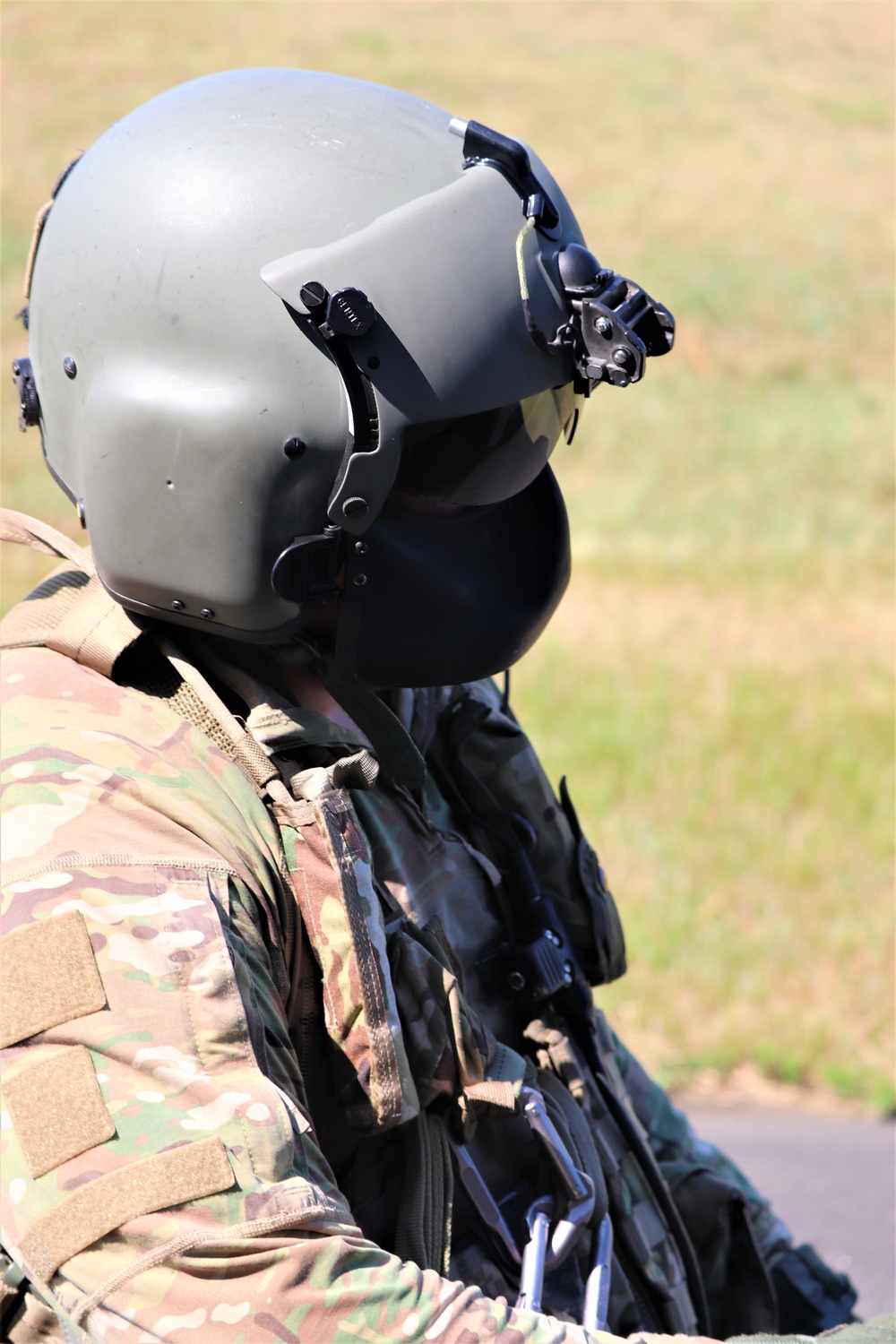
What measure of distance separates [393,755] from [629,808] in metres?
3.72

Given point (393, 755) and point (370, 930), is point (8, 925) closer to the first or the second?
point (370, 930)

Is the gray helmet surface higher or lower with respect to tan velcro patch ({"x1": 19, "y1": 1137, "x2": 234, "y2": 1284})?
higher

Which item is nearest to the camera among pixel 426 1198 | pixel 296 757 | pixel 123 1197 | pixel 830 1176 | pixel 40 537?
pixel 123 1197

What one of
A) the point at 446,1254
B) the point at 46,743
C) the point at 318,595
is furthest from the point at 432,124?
the point at 446,1254

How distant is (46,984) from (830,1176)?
9.31 feet

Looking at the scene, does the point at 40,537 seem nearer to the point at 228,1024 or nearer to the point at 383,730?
the point at 383,730

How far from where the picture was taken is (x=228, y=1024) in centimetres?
132

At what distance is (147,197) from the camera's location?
1677 millimetres

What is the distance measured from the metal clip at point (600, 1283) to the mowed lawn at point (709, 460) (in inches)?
93.2

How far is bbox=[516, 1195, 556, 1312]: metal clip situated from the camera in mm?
1650

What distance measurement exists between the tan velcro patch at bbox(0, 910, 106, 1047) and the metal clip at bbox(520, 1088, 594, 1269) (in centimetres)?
64

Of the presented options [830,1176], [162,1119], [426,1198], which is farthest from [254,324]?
[830,1176]

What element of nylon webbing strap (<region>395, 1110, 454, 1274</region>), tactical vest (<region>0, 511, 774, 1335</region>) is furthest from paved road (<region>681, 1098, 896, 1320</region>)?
nylon webbing strap (<region>395, 1110, 454, 1274</region>)

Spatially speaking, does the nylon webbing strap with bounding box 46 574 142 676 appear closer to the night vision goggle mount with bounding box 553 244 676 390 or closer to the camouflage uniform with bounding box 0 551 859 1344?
the camouflage uniform with bounding box 0 551 859 1344
